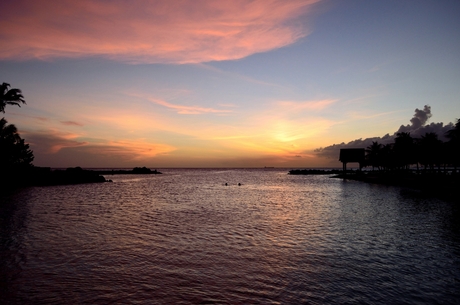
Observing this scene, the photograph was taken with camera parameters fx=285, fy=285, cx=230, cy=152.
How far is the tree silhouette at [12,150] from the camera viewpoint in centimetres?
4980

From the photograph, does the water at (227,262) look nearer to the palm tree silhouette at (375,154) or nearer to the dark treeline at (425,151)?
the dark treeline at (425,151)

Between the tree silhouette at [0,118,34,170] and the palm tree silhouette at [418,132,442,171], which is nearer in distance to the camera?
the tree silhouette at [0,118,34,170]

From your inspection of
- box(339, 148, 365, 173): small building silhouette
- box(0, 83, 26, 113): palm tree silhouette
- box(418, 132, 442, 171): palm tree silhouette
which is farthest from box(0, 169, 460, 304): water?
box(339, 148, 365, 173): small building silhouette

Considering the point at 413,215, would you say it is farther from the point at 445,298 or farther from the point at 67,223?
the point at 67,223

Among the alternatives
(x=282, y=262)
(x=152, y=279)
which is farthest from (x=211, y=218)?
(x=152, y=279)

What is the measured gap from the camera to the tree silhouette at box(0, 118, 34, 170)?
163ft

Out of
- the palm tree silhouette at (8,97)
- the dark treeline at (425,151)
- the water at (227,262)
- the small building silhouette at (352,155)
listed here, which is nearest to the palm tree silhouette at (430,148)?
the dark treeline at (425,151)

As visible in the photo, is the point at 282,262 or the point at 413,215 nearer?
the point at 282,262

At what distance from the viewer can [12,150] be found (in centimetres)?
5262

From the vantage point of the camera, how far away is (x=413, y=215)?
969 inches

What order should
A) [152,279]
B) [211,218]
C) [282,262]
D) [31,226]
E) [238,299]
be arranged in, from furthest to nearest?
[211,218]
[31,226]
[282,262]
[152,279]
[238,299]

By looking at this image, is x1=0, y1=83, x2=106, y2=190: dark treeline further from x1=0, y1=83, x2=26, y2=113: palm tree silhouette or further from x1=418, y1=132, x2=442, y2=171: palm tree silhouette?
x1=418, y1=132, x2=442, y2=171: palm tree silhouette

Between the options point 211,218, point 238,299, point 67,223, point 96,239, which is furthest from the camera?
point 211,218

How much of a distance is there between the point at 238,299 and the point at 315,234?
10044mm
